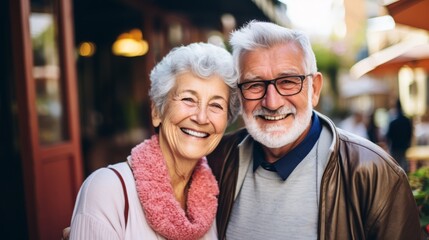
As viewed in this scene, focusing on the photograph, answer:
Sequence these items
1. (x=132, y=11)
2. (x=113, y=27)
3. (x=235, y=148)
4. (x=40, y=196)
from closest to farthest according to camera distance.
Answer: (x=235, y=148)
(x=40, y=196)
(x=132, y=11)
(x=113, y=27)

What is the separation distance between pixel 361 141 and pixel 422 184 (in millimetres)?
1024

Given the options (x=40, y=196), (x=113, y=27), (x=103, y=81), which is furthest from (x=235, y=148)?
(x=103, y=81)

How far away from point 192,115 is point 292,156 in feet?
1.81

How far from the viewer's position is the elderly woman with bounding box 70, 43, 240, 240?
1824 mm

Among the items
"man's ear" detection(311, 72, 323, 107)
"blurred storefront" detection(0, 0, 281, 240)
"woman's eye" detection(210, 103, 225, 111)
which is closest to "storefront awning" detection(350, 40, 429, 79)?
"blurred storefront" detection(0, 0, 281, 240)

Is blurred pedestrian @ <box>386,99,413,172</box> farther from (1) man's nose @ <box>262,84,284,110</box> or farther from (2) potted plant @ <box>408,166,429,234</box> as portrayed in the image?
(1) man's nose @ <box>262,84,284,110</box>

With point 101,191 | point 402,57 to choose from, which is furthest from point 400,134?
point 101,191

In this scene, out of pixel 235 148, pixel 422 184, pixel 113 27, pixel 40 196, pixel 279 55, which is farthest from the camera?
pixel 113 27

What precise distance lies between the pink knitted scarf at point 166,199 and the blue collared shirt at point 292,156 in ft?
0.99

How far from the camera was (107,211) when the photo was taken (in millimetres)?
1765

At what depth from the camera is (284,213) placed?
6.85 ft

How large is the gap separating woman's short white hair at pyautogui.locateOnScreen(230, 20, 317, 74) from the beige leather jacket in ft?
1.60

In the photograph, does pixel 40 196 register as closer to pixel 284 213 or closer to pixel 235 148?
pixel 235 148

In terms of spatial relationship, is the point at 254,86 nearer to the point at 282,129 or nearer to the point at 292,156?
the point at 282,129
